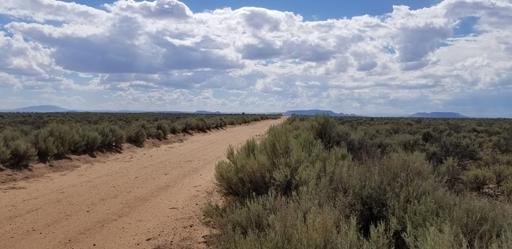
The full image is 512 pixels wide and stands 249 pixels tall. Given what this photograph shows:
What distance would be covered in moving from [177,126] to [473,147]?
20285 millimetres

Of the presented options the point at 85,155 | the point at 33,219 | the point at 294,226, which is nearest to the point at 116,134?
the point at 85,155

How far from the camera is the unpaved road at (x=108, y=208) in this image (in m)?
7.48

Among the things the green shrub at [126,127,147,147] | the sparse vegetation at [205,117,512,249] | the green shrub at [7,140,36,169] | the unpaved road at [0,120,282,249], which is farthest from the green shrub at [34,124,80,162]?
the sparse vegetation at [205,117,512,249]

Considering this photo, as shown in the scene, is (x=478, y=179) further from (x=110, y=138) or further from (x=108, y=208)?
(x=110, y=138)

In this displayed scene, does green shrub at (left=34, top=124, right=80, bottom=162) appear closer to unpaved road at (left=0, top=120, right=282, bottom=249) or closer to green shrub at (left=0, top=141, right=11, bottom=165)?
unpaved road at (left=0, top=120, right=282, bottom=249)

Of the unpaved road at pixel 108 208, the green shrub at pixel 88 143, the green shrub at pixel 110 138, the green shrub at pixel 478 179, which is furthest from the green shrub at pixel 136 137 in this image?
the green shrub at pixel 478 179

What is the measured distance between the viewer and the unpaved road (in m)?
7.48

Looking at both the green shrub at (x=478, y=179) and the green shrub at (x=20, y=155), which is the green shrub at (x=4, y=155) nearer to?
the green shrub at (x=20, y=155)

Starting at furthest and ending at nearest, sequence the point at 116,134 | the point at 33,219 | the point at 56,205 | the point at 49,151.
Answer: the point at 116,134, the point at 49,151, the point at 56,205, the point at 33,219

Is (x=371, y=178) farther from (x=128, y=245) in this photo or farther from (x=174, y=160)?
(x=174, y=160)

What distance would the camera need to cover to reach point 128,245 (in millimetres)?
7211

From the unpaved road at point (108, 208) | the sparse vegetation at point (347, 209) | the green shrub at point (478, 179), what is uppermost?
the sparse vegetation at point (347, 209)

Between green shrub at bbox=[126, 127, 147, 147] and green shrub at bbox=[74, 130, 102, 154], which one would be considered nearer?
green shrub at bbox=[74, 130, 102, 154]

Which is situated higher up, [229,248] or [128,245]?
[229,248]
